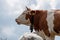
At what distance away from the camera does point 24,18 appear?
8750mm

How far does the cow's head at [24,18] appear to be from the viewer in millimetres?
8688

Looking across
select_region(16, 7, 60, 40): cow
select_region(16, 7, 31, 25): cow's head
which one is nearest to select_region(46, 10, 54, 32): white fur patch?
select_region(16, 7, 60, 40): cow

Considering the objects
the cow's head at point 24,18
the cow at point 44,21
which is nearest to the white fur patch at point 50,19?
the cow at point 44,21

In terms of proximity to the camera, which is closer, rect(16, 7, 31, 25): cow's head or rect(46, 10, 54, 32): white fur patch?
rect(46, 10, 54, 32): white fur patch

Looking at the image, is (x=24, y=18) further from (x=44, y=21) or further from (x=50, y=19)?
(x=50, y=19)

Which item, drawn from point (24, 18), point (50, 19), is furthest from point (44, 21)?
point (24, 18)

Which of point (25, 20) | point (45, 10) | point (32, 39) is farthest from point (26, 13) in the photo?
point (32, 39)

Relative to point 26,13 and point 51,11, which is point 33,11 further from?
point 51,11

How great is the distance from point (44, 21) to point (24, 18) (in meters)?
1.02

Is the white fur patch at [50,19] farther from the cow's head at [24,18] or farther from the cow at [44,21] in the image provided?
the cow's head at [24,18]

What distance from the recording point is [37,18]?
872 centimetres

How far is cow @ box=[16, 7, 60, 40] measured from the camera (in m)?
7.87

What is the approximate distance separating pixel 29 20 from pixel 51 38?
146cm

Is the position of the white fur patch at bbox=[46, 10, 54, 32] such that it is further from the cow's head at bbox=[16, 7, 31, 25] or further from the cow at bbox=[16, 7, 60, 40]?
the cow's head at bbox=[16, 7, 31, 25]
